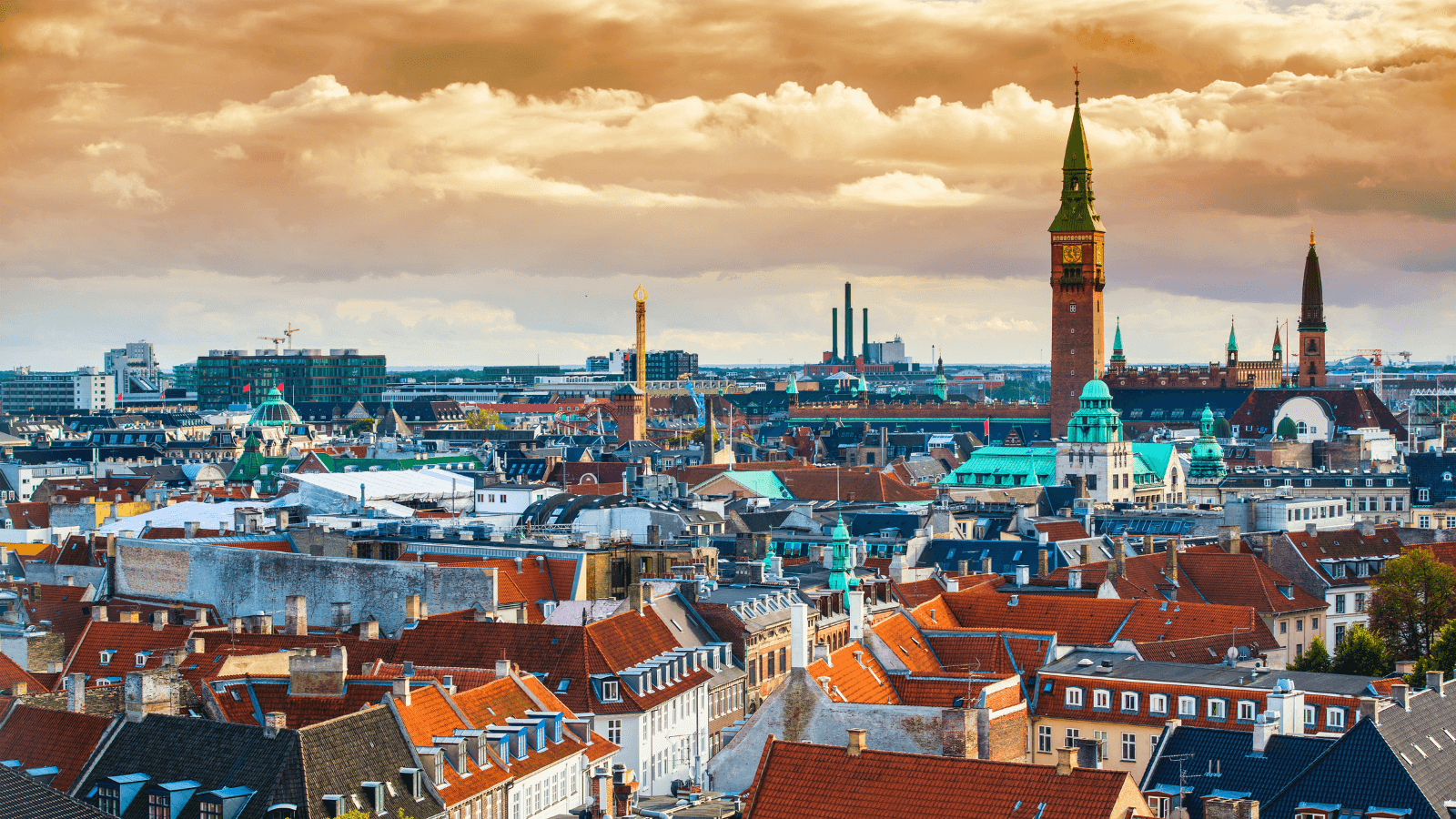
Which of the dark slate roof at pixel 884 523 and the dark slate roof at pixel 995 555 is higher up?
the dark slate roof at pixel 884 523

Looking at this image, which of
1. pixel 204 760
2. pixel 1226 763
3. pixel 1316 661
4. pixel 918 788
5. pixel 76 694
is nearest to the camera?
pixel 918 788

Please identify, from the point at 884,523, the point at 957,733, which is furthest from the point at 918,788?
the point at 884,523

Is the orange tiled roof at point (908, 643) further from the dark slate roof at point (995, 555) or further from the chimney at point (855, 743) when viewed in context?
the dark slate roof at point (995, 555)

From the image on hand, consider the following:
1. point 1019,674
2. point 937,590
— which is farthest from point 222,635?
point 937,590

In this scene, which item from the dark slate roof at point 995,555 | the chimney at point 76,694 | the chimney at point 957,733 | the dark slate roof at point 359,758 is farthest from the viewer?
the dark slate roof at point 995,555

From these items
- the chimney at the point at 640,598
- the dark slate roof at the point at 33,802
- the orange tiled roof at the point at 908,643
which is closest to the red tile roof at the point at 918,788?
the dark slate roof at the point at 33,802

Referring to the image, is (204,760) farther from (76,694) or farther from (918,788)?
(918,788)

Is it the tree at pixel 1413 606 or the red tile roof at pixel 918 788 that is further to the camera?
the tree at pixel 1413 606

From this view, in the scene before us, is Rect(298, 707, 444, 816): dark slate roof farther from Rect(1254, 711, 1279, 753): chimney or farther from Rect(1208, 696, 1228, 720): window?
Rect(1208, 696, 1228, 720): window
